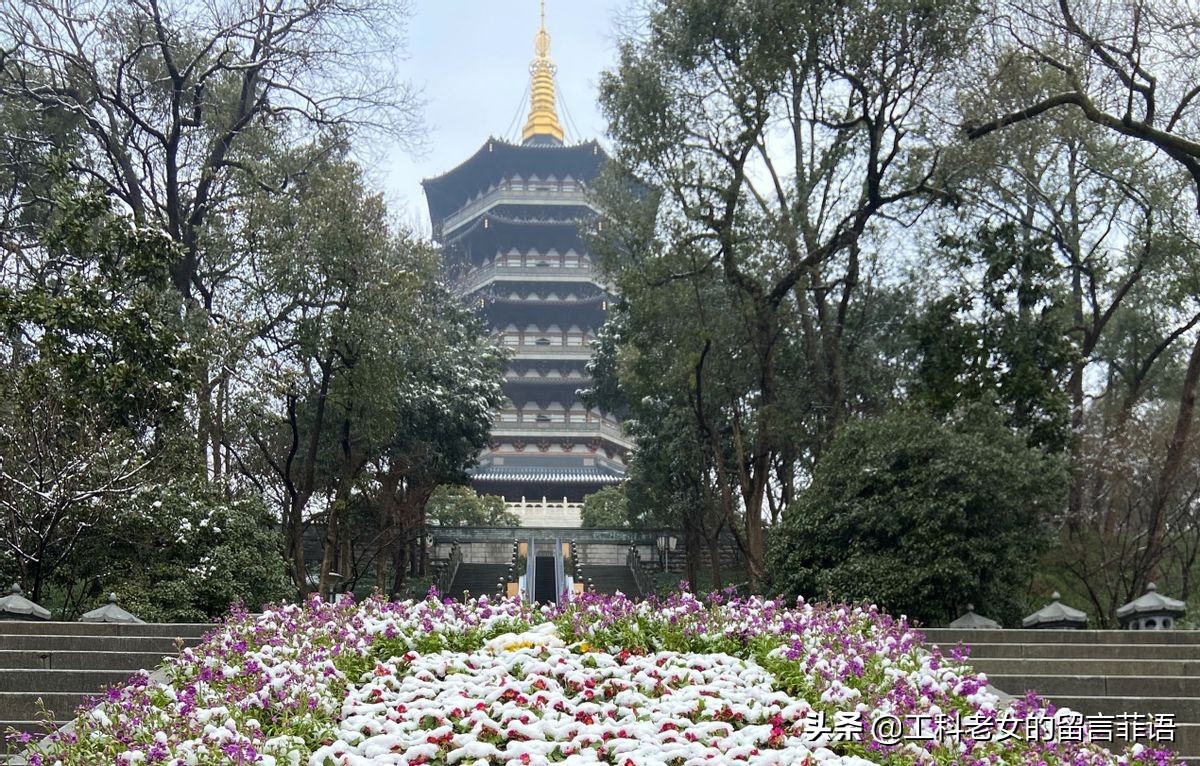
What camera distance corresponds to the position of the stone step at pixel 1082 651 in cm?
955

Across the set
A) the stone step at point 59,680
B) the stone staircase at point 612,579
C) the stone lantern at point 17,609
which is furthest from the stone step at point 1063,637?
the stone staircase at point 612,579

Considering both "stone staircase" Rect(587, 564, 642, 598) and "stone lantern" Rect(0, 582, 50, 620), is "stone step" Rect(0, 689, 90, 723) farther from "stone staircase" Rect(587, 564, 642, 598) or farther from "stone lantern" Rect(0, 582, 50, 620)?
"stone staircase" Rect(587, 564, 642, 598)

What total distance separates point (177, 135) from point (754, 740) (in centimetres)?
1319

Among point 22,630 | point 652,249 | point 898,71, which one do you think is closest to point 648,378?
point 652,249

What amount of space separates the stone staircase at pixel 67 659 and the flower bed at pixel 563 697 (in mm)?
966

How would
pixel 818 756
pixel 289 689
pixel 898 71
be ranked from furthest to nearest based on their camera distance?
pixel 898 71, pixel 289 689, pixel 818 756

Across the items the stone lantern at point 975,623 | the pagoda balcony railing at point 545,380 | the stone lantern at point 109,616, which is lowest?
the stone lantern at point 975,623

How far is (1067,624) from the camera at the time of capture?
11.8 m

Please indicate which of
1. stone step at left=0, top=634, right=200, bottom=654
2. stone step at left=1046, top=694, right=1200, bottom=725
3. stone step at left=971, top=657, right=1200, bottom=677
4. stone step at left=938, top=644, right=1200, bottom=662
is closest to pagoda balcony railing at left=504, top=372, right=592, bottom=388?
stone step at left=0, top=634, right=200, bottom=654

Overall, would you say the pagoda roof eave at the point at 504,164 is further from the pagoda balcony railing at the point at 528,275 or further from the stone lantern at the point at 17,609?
the stone lantern at the point at 17,609

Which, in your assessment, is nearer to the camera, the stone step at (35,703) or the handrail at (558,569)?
the stone step at (35,703)

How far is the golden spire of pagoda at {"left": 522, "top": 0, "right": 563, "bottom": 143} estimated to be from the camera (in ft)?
156

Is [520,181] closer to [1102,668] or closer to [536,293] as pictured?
[536,293]

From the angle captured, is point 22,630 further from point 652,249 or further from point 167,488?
point 652,249
